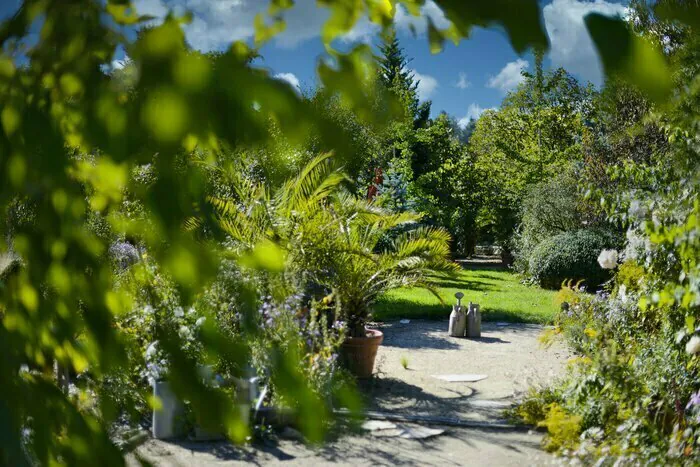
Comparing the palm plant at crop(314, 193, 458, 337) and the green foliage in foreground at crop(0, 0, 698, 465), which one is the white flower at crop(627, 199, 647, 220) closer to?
the palm plant at crop(314, 193, 458, 337)

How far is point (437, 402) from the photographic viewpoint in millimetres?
5906

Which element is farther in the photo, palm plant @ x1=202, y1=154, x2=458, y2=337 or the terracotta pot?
palm plant @ x1=202, y1=154, x2=458, y2=337

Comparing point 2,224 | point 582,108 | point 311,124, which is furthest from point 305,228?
point 582,108

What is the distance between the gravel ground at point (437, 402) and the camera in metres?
4.47

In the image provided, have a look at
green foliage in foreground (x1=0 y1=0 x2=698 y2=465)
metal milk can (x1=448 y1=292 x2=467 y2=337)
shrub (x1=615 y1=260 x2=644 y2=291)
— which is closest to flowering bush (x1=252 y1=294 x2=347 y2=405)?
shrub (x1=615 y1=260 x2=644 y2=291)

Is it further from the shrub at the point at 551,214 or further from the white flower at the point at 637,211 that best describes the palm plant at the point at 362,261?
the shrub at the point at 551,214

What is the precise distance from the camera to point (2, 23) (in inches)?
42.5

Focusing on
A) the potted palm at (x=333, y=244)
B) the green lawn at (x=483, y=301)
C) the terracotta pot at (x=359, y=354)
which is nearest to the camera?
the terracotta pot at (x=359, y=354)

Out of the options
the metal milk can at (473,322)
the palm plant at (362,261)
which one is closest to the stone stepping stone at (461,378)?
the palm plant at (362,261)

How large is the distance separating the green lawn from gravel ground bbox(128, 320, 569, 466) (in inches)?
26.6

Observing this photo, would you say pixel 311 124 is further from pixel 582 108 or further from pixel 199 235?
pixel 582 108

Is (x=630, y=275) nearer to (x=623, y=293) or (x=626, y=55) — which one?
(x=623, y=293)

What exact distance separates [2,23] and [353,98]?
2.12 ft

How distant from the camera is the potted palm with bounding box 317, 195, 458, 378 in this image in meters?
6.52
